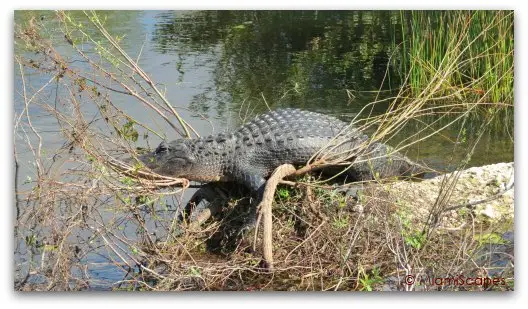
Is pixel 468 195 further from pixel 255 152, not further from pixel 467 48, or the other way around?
pixel 255 152

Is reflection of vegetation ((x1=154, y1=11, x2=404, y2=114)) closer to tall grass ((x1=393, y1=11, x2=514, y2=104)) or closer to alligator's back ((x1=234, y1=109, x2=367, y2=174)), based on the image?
tall grass ((x1=393, y1=11, x2=514, y2=104))

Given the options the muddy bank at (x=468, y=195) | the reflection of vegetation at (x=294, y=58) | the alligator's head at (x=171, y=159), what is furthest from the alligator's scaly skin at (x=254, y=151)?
the reflection of vegetation at (x=294, y=58)

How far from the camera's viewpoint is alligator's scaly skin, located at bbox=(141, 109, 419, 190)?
17.2 ft

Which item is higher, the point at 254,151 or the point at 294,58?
the point at 294,58

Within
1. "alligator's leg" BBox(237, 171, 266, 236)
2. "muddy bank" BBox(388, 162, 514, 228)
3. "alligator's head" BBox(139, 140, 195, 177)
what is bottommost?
"muddy bank" BBox(388, 162, 514, 228)

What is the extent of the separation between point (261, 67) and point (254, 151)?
3205 millimetres

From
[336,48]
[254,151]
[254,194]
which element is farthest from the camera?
[336,48]

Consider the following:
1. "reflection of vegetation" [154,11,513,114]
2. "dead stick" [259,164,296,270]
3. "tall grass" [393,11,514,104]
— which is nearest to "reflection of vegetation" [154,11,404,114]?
"reflection of vegetation" [154,11,513,114]

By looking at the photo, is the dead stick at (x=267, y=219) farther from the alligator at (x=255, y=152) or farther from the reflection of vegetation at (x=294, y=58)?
the reflection of vegetation at (x=294, y=58)

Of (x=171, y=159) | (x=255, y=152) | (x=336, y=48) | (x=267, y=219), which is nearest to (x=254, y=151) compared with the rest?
(x=255, y=152)

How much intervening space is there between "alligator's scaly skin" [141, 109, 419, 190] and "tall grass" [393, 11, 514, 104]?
2.26 ft

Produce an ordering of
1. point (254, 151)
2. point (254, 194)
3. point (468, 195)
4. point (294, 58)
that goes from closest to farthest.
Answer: point (254, 194) < point (254, 151) < point (468, 195) < point (294, 58)

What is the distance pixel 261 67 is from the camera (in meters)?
8.40

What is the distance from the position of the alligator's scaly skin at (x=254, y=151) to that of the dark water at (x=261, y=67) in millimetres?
406
